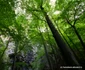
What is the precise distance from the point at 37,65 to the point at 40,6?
10.8m

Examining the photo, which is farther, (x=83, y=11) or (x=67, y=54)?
(x=83, y=11)

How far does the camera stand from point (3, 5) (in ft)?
16.5

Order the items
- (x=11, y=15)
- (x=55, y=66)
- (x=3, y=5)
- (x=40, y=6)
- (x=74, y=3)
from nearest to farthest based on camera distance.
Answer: (x=3, y=5) < (x=11, y=15) < (x=40, y=6) < (x=74, y=3) < (x=55, y=66)

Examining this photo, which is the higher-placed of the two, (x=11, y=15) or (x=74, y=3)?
(x=74, y=3)

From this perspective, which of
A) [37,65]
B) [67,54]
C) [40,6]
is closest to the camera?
[67,54]

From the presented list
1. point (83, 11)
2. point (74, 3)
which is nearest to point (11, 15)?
point (74, 3)

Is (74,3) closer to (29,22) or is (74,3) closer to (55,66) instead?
(29,22)

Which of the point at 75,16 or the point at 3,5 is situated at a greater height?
the point at 75,16

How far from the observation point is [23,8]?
1006cm

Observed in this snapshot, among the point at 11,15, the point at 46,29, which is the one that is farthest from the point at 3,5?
the point at 46,29

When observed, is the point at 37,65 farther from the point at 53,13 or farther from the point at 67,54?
the point at 67,54

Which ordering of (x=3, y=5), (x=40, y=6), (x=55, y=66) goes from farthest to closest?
1. (x=55, y=66)
2. (x=40, y=6)
3. (x=3, y=5)

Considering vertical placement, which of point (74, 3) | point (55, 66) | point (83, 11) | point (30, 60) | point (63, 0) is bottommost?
point (55, 66)

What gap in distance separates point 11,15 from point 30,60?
1734 centimetres
